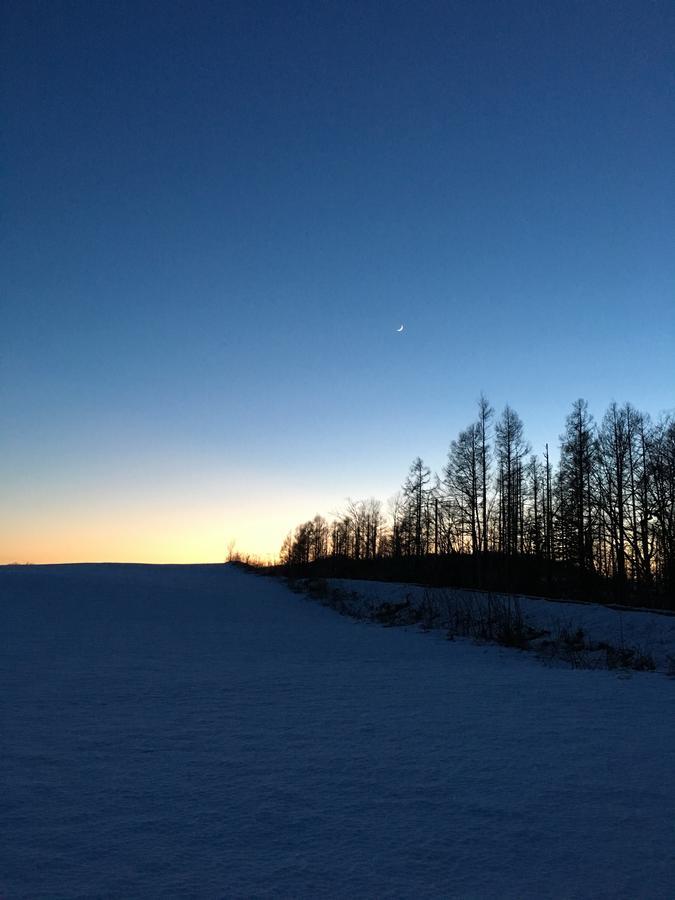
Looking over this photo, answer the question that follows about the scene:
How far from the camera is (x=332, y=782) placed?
3270 millimetres

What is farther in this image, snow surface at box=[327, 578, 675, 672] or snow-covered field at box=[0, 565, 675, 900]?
snow surface at box=[327, 578, 675, 672]

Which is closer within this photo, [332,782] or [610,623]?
[332,782]

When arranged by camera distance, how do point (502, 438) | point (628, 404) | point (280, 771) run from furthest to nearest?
1. point (502, 438)
2. point (628, 404)
3. point (280, 771)

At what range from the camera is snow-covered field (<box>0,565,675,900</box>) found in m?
2.27

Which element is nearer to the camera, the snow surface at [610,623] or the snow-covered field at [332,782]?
the snow-covered field at [332,782]

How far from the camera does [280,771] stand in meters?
3.45

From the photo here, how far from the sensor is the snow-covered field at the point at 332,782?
2273 millimetres

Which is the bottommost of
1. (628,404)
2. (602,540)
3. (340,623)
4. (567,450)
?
(340,623)

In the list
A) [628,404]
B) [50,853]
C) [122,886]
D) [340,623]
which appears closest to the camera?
[122,886]

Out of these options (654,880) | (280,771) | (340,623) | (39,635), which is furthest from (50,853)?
(340,623)

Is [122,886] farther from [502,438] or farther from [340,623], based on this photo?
[502,438]

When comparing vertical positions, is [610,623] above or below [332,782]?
above

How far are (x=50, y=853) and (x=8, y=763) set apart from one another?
4.57ft

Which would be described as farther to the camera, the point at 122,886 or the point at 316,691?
the point at 316,691
